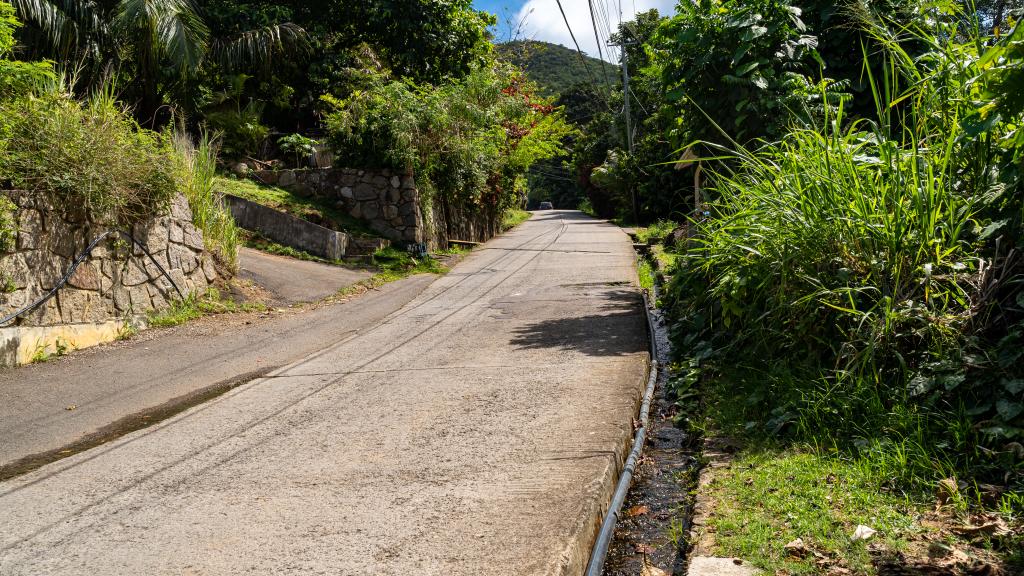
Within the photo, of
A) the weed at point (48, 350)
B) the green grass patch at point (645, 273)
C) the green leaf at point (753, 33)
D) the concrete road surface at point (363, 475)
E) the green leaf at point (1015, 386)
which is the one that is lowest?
the concrete road surface at point (363, 475)

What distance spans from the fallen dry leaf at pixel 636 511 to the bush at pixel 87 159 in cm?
663

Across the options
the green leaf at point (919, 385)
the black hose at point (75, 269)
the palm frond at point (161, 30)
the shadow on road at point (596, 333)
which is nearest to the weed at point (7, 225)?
the black hose at point (75, 269)

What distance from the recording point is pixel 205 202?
10.5 m

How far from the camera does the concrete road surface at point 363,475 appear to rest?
3.29m

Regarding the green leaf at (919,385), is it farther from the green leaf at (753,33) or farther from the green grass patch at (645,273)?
the green grass patch at (645,273)

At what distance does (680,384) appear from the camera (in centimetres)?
592

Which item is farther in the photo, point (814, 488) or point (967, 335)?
point (967, 335)

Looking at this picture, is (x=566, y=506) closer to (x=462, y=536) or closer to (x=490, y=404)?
(x=462, y=536)

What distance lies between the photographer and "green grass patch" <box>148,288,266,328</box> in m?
9.05

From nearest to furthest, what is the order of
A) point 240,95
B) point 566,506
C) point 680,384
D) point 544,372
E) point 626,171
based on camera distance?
1. point 566,506
2. point 680,384
3. point 544,372
4. point 240,95
5. point 626,171

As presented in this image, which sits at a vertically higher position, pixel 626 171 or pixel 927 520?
pixel 626 171

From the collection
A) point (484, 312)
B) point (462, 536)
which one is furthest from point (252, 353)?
point (462, 536)

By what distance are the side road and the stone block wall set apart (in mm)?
6529

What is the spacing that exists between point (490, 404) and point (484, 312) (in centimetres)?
469
